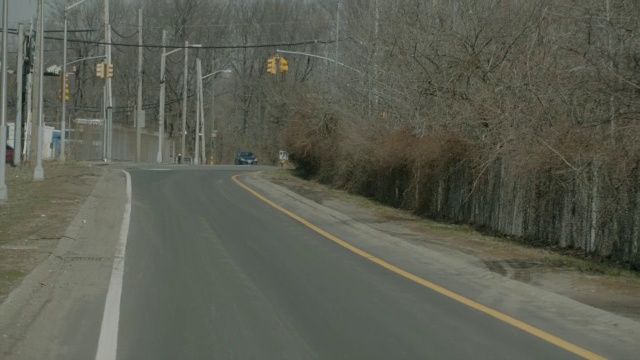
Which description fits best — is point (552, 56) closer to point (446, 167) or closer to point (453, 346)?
point (446, 167)

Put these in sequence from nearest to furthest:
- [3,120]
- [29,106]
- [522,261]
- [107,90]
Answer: [522,261]
[3,120]
[29,106]
[107,90]

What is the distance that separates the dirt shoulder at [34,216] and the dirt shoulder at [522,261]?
7221 mm

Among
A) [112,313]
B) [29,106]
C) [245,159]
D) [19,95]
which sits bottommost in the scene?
[112,313]

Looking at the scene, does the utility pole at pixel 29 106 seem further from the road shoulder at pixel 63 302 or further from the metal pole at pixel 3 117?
the road shoulder at pixel 63 302

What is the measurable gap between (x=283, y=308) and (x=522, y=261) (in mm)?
6279

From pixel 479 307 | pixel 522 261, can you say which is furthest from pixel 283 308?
pixel 522 261

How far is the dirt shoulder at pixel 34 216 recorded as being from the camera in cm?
1241

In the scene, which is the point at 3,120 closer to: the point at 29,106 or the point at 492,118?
the point at 492,118

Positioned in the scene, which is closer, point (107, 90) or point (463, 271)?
point (463, 271)

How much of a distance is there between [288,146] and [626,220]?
2429cm

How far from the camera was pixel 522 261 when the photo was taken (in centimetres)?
1489

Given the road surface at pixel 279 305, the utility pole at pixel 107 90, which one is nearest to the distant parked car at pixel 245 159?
the utility pole at pixel 107 90

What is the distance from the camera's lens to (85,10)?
71.8 metres

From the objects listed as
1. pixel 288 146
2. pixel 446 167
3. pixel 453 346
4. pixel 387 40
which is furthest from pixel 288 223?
pixel 288 146
